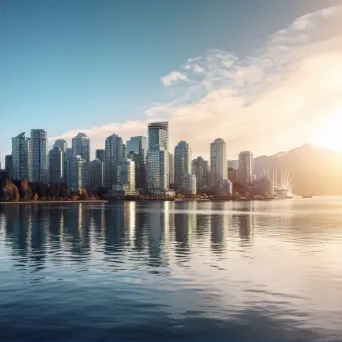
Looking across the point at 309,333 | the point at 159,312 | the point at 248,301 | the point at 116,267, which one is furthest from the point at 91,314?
the point at 116,267

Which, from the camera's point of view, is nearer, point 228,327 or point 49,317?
point 228,327

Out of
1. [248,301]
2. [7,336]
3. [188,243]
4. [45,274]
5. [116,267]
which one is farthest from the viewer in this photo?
[188,243]

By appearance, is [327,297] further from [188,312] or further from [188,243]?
[188,243]

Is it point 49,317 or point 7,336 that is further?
point 49,317

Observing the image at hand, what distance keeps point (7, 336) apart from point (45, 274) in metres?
14.4

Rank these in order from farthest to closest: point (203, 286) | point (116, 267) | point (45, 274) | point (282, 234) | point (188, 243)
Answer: point (282, 234), point (188, 243), point (116, 267), point (45, 274), point (203, 286)

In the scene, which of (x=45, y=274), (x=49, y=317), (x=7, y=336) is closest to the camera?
(x=7, y=336)

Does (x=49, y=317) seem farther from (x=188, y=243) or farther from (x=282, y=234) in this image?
(x=282, y=234)

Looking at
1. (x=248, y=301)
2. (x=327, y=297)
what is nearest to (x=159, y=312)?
(x=248, y=301)

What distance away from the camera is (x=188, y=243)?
56812 millimetres

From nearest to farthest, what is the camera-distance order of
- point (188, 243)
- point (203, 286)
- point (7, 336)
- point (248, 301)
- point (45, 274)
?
point (7, 336) → point (248, 301) → point (203, 286) → point (45, 274) → point (188, 243)

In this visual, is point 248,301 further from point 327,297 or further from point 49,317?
point 49,317

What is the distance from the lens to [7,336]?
2094cm

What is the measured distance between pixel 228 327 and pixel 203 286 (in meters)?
9.01
